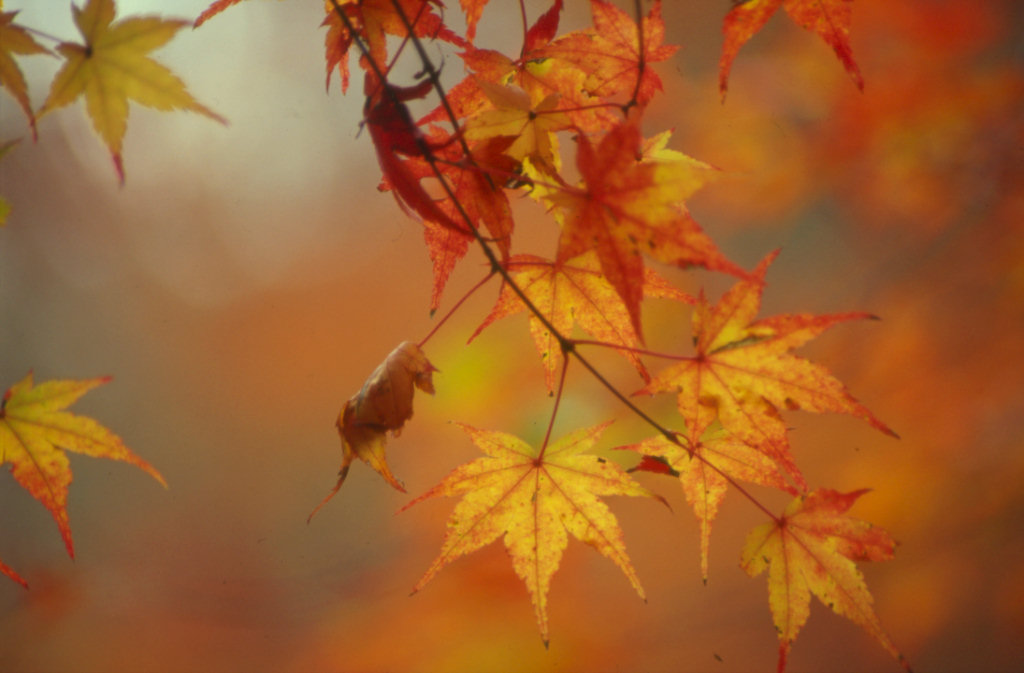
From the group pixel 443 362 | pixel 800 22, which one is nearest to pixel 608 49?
pixel 800 22

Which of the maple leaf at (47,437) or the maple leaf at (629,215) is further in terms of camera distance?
the maple leaf at (47,437)

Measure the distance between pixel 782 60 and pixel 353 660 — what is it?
52.0 inches

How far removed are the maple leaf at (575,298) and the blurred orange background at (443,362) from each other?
0.59 m

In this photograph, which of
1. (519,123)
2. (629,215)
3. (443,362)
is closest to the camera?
(629,215)

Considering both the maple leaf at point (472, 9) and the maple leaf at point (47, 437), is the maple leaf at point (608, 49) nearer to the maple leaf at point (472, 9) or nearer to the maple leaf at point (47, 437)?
the maple leaf at point (472, 9)

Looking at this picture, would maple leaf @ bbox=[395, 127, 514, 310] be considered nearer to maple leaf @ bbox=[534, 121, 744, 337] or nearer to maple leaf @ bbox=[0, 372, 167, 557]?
maple leaf @ bbox=[534, 121, 744, 337]

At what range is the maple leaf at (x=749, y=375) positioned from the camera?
41cm

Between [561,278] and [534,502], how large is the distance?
0.67 ft

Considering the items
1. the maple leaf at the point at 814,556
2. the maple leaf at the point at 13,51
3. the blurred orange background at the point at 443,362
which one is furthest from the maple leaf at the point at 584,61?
the blurred orange background at the point at 443,362

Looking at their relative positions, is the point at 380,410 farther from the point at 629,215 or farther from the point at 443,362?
the point at 443,362

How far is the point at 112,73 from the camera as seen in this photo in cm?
38

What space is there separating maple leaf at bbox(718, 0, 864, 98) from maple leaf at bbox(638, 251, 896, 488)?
0.54 feet

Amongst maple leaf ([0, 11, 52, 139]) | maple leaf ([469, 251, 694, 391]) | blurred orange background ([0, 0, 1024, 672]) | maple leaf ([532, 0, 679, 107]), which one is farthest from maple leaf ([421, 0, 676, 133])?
blurred orange background ([0, 0, 1024, 672])

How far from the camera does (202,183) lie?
3.68 ft
